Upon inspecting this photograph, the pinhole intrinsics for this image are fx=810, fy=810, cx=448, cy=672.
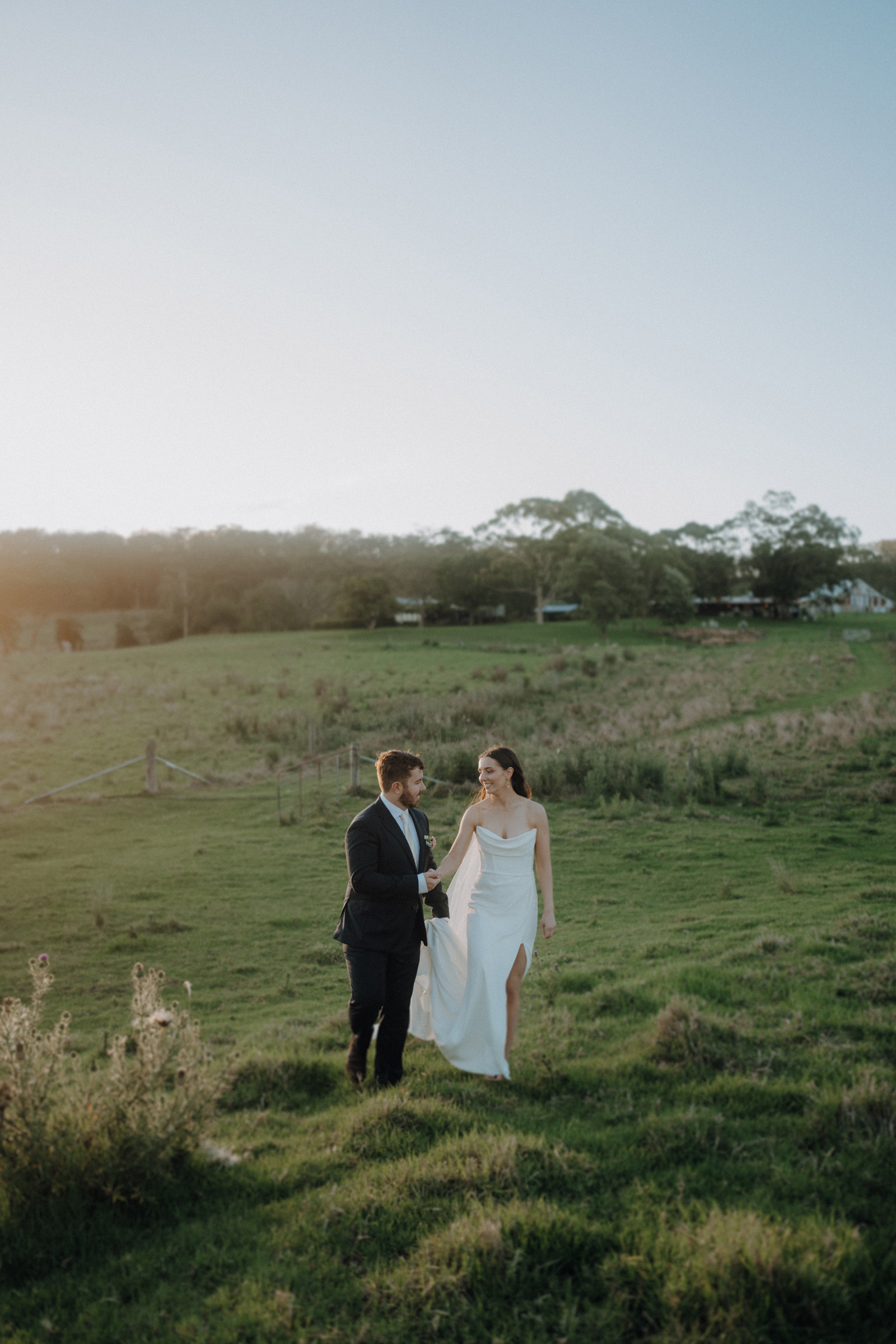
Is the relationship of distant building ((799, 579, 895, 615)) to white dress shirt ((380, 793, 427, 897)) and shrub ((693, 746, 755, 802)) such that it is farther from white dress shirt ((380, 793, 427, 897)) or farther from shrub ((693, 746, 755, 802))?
white dress shirt ((380, 793, 427, 897))

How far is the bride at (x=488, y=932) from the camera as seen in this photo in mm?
5273

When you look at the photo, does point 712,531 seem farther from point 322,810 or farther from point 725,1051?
point 725,1051

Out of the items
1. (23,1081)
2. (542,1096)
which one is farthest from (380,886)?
(23,1081)

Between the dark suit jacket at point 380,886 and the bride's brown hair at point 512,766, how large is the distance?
31.0 inches

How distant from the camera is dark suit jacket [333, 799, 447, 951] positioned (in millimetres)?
5121

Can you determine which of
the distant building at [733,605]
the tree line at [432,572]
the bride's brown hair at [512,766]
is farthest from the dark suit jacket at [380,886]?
the distant building at [733,605]

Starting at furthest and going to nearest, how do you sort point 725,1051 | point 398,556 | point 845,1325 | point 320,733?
point 398,556 → point 320,733 → point 725,1051 → point 845,1325

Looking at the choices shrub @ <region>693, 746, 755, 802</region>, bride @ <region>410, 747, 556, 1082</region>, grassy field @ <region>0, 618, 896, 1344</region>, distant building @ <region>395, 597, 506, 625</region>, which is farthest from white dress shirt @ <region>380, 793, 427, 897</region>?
distant building @ <region>395, 597, 506, 625</region>

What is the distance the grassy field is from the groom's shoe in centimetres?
10

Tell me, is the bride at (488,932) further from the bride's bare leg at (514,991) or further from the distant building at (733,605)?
the distant building at (733,605)

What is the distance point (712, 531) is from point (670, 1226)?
361ft

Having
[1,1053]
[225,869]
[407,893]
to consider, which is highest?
[407,893]

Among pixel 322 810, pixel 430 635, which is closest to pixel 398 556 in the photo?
pixel 430 635

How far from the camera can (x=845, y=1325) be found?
2.90 meters
